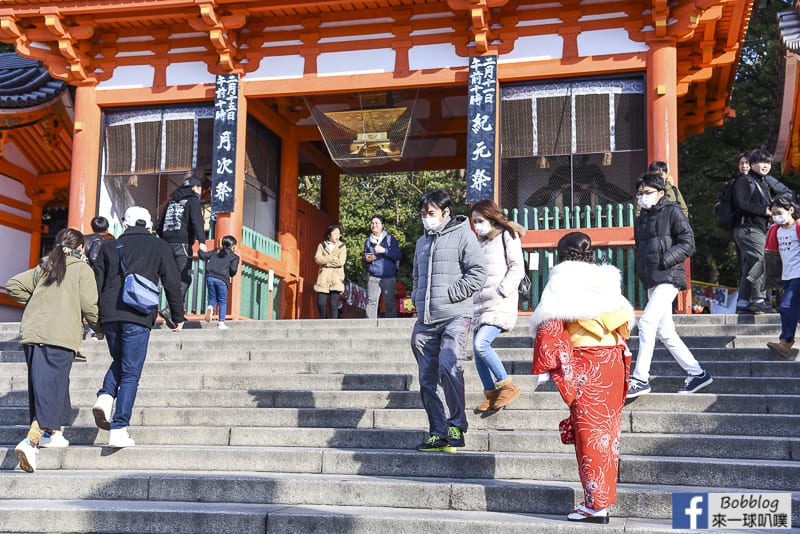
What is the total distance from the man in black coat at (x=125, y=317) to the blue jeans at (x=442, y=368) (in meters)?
1.85

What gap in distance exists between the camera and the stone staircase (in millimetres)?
4855

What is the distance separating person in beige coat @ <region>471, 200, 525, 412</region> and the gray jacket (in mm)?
348

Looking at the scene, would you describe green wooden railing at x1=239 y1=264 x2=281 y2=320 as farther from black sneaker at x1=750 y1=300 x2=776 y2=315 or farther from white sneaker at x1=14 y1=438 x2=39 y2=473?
black sneaker at x1=750 y1=300 x2=776 y2=315

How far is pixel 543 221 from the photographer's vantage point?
11.2 meters

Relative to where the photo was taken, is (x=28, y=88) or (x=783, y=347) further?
(x=28, y=88)

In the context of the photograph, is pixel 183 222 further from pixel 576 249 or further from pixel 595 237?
pixel 576 249

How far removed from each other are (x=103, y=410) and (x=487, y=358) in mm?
2670

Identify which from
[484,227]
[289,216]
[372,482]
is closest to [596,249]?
[484,227]

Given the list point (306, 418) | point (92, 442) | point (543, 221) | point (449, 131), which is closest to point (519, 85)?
point (543, 221)

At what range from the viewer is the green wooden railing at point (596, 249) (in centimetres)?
1060

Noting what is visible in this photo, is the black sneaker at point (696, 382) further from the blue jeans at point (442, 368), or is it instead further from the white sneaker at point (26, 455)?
the white sneaker at point (26, 455)

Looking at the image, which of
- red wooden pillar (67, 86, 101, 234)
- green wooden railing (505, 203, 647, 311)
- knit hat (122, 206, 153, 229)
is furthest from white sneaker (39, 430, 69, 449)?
red wooden pillar (67, 86, 101, 234)

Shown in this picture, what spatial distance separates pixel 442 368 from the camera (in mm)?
5703

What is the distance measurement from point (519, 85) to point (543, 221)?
1.84 meters
